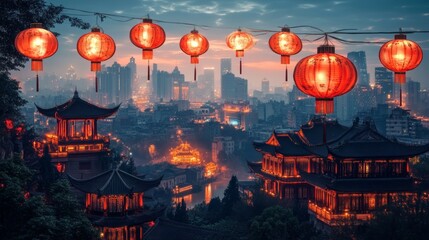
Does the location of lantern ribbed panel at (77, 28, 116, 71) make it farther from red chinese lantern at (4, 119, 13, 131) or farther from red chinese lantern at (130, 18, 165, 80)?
red chinese lantern at (4, 119, 13, 131)

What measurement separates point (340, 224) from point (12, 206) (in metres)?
9.47

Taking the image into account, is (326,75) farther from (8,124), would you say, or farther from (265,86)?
(265,86)

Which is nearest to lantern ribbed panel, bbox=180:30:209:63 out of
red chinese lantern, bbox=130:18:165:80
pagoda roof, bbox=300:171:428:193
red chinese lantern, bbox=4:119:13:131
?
red chinese lantern, bbox=130:18:165:80

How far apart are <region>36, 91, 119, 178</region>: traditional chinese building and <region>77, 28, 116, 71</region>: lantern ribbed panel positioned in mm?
13772

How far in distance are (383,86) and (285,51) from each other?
72.9 meters

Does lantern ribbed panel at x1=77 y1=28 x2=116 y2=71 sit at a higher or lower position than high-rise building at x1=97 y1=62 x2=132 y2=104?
lower

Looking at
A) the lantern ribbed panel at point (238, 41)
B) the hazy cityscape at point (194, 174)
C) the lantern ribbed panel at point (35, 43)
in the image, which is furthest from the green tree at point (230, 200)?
the lantern ribbed panel at point (35, 43)

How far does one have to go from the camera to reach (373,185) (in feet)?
58.3

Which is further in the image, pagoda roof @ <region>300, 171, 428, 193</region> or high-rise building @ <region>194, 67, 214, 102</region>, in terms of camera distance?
high-rise building @ <region>194, 67, 214, 102</region>

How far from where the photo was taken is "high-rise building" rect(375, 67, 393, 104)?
74444mm

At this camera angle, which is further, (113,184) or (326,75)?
(113,184)

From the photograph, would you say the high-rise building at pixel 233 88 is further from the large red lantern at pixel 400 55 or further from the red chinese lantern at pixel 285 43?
the large red lantern at pixel 400 55

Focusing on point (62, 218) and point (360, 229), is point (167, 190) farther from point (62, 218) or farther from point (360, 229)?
point (62, 218)

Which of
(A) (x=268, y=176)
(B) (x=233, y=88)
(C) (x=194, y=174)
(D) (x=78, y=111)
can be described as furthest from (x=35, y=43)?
(B) (x=233, y=88)
